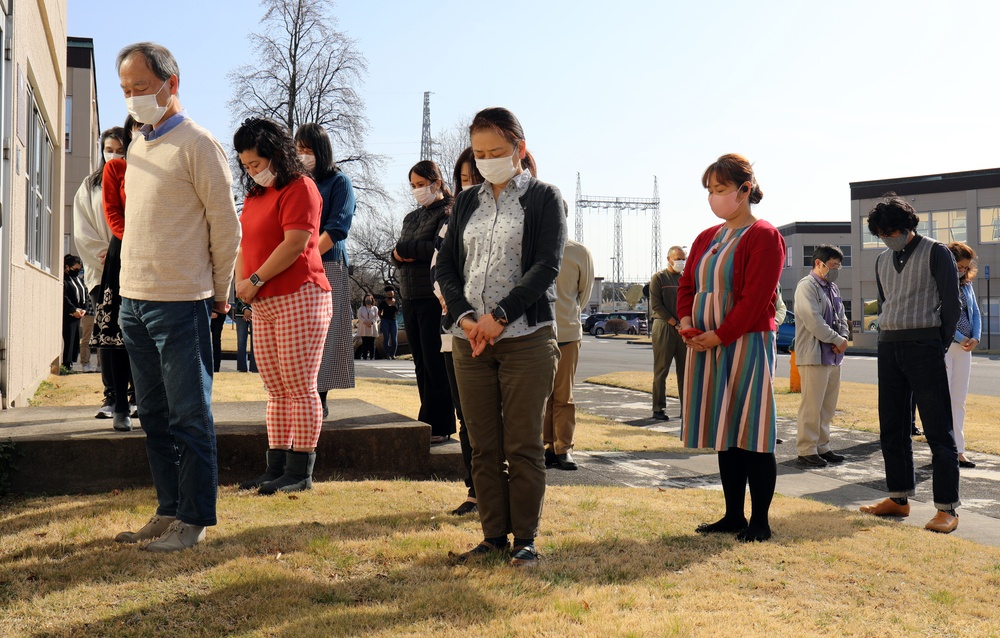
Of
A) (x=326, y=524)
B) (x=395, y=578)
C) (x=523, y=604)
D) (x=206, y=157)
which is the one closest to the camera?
(x=523, y=604)

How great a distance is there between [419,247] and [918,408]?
3344 millimetres

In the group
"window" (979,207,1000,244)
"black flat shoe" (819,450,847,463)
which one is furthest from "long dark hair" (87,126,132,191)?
"window" (979,207,1000,244)

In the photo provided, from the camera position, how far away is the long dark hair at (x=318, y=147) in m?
5.75

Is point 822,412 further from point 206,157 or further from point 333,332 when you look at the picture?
point 206,157

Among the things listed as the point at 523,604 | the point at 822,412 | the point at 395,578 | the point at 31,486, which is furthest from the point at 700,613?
the point at 822,412

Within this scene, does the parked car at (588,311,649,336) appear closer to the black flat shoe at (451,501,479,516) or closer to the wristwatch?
the black flat shoe at (451,501,479,516)

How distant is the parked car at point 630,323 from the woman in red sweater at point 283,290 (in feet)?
198

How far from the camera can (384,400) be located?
10688 millimetres

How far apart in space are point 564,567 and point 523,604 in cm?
55

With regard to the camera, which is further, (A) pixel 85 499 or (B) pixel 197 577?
(A) pixel 85 499

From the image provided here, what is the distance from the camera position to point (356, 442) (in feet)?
18.8

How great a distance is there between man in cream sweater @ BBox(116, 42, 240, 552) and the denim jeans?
4.15 metres

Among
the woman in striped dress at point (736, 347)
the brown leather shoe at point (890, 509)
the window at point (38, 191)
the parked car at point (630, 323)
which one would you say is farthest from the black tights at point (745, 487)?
the parked car at point (630, 323)

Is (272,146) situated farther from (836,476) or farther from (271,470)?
(836,476)
